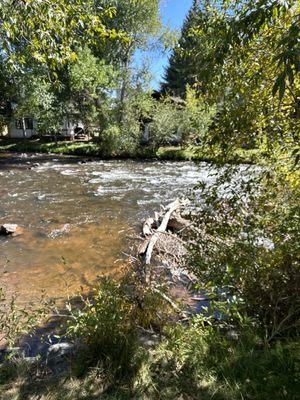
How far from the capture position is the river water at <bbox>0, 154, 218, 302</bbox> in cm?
700

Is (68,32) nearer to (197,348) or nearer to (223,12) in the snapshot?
(223,12)

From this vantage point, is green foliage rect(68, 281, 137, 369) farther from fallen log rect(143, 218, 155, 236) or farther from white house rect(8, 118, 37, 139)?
white house rect(8, 118, 37, 139)

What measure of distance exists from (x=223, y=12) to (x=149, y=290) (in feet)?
10.7

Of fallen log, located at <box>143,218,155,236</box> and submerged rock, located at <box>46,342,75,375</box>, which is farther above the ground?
submerged rock, located at <box>46,342,75,375</box>

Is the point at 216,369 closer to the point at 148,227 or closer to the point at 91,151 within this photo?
the point at 148,227

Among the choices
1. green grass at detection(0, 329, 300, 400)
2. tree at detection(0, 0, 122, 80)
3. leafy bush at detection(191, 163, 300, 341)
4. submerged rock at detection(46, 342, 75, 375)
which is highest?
tree at detection(0, 0, 122, 80)

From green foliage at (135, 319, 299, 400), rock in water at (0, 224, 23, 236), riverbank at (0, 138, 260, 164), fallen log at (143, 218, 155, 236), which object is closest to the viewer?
green foliage at (135, 319, 299, 400)

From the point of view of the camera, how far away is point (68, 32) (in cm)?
366

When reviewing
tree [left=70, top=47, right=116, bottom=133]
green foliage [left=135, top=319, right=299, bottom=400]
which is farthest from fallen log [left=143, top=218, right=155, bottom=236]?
tree [left=70, top=47, right=116, bottom=133]

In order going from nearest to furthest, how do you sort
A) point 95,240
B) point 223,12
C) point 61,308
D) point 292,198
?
point 223,12, point 292,198, point 61,308, point 95,240

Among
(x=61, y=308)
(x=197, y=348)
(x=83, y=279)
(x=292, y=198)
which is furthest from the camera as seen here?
(x=83, y=279)

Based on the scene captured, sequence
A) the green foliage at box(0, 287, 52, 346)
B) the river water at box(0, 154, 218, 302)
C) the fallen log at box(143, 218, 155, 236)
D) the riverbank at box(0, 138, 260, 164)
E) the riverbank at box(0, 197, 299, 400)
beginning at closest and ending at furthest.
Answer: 1. the riverbank at box(0, 197, 299, 400)
2. the green foliage at box(0, 287, 52, 346)
3. the river water at box(0, 154, 218, 302)
4. the fallen log at box(143, 218, 155, 236)
5. the riverbank at box(0, 138, 260, 164)

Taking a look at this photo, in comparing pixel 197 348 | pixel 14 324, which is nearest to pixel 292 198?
pixel 197 348

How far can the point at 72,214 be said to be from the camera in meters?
11.6
